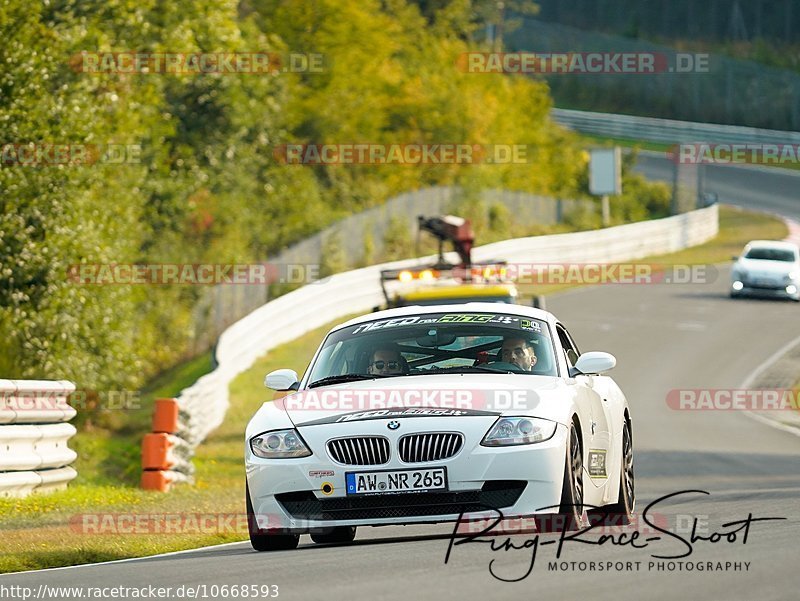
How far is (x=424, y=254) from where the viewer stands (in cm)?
4881

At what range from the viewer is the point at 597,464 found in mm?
10586

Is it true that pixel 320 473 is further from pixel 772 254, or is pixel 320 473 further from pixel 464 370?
pixel 772 254

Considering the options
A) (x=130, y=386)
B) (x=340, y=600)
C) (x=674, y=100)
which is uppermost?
(x=674, y=100)

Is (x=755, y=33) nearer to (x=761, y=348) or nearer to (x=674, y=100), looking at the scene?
(x=674, y=100)

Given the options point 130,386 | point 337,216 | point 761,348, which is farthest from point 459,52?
point 130,386

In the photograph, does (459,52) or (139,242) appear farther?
(459,52)

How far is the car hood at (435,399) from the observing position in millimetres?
9594

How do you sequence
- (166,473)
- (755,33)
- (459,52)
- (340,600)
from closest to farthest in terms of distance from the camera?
(340,600), (166,473), (459,52), (755,33)

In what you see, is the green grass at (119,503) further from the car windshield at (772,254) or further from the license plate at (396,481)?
the car windshield at (772,254)

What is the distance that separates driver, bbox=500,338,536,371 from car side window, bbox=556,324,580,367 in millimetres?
667

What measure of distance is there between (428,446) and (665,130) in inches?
2982

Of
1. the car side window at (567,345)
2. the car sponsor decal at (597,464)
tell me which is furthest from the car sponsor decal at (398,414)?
the car side window at (567,345)

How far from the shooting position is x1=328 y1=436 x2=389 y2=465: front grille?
9.44 m

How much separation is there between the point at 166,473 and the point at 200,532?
4887 mm
